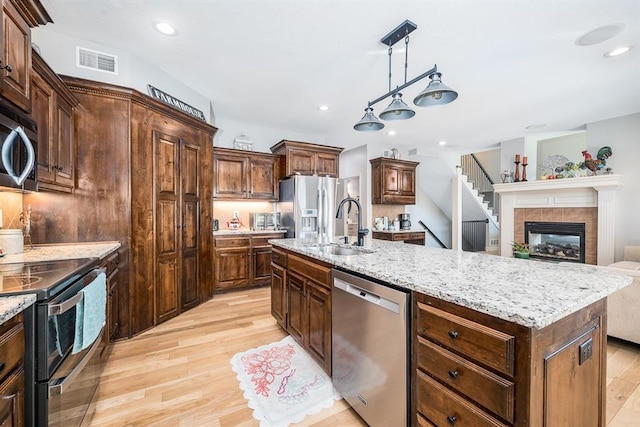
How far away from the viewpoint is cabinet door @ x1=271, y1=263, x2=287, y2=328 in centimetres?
269

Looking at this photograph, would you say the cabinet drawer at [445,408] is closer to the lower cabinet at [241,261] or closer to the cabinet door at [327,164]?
the lower cabinet at [241,261]

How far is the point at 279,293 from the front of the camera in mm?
2824

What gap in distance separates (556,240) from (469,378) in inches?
225

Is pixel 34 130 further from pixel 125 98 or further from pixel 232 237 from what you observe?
pixel 232 237

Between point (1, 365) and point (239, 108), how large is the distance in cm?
393

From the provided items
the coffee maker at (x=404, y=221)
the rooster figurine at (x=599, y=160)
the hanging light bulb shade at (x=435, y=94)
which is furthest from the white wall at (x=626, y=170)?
the hanging light bulb shade at (x=435, y=94)

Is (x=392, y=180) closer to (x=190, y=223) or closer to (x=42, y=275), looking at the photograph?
(x=190, y=223)

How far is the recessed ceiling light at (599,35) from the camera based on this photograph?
224 centimetres

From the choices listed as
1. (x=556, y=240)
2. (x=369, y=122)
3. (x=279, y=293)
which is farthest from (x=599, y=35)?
(x=556, y=240)

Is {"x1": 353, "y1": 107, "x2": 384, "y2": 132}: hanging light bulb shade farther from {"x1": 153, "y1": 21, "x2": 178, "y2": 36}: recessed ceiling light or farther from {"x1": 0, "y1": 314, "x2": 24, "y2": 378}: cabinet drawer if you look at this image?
{"x1": 0, "y1": 314, "x2": 24, "y2": 378}: cabinet drawer

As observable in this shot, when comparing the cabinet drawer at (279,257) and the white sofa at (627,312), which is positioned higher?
the cabinet drawer at (279,257)

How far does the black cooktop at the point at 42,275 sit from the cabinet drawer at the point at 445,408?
1727 millimetres

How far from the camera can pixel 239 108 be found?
4.23m

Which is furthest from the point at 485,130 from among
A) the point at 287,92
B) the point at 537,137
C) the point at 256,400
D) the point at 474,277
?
the point at 256,400
